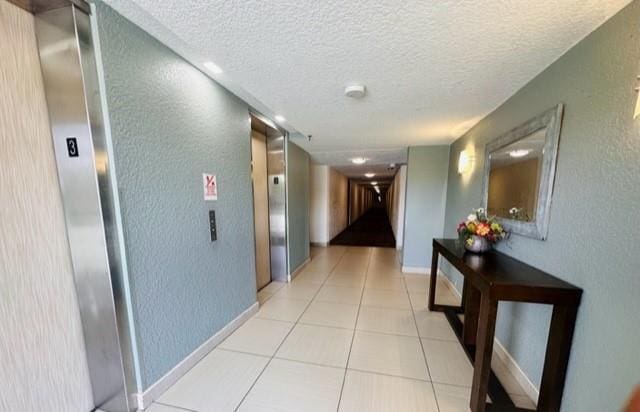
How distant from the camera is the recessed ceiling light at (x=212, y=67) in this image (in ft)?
5.15

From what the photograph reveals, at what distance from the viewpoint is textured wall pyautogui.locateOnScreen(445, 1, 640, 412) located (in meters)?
0.94


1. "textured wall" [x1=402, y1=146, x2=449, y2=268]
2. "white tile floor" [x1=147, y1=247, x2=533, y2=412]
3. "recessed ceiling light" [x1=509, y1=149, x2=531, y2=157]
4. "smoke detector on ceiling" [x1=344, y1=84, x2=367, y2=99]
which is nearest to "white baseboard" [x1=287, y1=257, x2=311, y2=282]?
"white tile floor" [x1=147, y1=247, x2=533, y2=412]

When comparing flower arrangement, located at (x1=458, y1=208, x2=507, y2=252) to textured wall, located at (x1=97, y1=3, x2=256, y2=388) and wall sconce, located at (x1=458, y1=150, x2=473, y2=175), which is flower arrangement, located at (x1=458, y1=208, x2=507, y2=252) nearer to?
wall sconce, located at (x1=458, y1=150, x2=473, y2=175)

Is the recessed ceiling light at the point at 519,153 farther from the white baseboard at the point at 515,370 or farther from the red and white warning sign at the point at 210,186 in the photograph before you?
the red and white warning sign at the point at 210,186

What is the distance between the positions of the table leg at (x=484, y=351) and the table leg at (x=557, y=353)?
30 cm

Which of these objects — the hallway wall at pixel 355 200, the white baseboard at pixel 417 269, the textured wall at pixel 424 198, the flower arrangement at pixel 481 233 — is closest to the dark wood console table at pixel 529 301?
the flower arrangement at pixel 481 233

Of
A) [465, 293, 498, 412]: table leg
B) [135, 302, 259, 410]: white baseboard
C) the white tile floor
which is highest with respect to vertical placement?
[465, 293, 498, 412]: table leg

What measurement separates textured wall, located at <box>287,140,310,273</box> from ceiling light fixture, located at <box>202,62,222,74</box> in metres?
1.75

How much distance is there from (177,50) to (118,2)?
380mm

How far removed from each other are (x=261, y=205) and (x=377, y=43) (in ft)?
7.88

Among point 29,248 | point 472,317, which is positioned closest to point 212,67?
point 29,248

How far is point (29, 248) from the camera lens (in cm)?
107

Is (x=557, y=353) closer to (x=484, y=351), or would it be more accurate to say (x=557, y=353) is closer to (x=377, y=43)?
(x=484, y=351)

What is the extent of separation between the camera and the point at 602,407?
3.30ft
